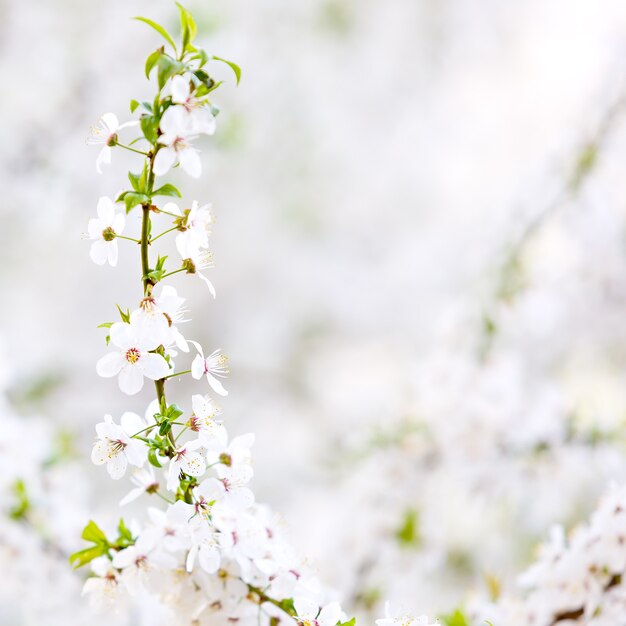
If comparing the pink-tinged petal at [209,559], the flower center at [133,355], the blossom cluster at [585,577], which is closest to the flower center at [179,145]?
the flower center at [133,355]

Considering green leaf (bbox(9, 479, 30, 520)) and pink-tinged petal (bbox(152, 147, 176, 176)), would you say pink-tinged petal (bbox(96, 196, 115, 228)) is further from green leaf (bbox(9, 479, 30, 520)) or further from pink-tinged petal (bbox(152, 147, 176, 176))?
green leaf (bbox(9, 479, 30, 520))

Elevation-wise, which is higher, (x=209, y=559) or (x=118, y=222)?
(x=118, y=222)

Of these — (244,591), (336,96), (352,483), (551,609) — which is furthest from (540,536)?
(336,96)

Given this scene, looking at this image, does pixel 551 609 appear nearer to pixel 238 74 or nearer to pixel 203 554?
pixel 203 554

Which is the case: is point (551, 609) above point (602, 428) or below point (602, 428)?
below

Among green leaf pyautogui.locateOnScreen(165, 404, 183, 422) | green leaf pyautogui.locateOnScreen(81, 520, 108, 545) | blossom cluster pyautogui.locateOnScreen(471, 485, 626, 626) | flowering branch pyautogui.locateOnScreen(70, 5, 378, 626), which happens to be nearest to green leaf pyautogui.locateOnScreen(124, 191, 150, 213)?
flowering branch pyautogui.locateOnScreen(70, 5, 378, 626)

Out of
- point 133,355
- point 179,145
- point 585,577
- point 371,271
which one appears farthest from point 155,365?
point 371,271

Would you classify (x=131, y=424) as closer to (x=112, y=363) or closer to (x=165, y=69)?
(x=112, y=363)
